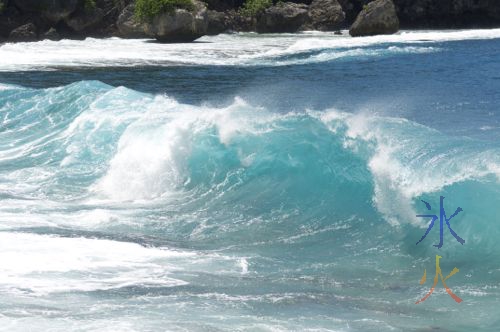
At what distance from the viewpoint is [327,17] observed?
42.1m

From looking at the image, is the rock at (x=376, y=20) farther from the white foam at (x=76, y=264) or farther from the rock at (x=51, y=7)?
the white foam at (x=76, y=264)

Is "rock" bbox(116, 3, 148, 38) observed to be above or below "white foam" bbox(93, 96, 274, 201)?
above

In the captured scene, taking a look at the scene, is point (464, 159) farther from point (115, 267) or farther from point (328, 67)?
point (328, 67)

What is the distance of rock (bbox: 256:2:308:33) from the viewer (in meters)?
40.9

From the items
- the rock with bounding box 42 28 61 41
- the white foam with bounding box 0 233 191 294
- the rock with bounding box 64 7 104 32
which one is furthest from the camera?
the rock with bounding box 64 7 104 32

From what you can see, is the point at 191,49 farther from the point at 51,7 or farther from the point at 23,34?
the point at 23,34

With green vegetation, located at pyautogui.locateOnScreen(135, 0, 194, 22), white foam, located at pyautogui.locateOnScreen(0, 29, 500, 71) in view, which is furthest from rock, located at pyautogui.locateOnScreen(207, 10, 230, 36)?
green vegetation, located at pyautogui.locateOnScreen(135, 0, 194, 22)

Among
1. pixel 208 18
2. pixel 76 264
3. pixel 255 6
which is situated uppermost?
pixel 255 6

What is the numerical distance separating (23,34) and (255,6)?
10824 millimetres

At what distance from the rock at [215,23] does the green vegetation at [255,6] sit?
1.31 metres

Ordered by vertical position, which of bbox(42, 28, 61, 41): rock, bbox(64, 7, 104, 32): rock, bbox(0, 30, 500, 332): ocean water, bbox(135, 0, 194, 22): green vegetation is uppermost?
bbox(135, 0, 194, 22): green vegetation

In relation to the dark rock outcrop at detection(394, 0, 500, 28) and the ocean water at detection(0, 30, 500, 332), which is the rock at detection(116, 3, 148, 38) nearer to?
the dark rock outcrop at detection(394, 0, 500, 28)

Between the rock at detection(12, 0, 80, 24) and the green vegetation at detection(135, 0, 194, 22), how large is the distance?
345 cm

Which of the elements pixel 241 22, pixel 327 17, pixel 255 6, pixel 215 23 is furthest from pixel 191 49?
pixel 327 17
